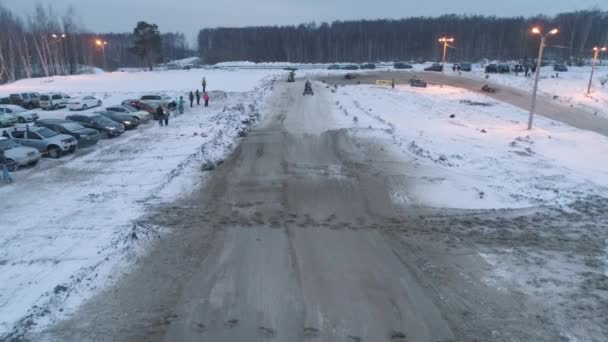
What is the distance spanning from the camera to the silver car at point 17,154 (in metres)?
18.2

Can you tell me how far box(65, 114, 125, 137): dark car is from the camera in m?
25.5

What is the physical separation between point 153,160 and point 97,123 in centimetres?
842

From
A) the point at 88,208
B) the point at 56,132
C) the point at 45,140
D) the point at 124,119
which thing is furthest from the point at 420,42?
the point at 88,208

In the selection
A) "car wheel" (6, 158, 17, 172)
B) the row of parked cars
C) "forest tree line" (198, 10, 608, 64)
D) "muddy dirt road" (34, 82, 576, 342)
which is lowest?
"muddy dirt road" (34, 82, 576, 342)

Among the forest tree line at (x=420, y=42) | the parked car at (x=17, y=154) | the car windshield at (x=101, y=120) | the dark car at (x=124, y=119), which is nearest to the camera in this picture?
the parked car at (x=17, y=154)

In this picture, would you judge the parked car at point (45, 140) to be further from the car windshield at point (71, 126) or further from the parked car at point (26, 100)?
the parked car at point (26, 100)

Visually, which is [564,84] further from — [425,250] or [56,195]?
[56,195]

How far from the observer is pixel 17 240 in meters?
11.4

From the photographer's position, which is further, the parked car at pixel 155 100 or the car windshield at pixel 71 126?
the parked car at pixel 155 100

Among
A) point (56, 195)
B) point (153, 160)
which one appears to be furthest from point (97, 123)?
point (56, 195)

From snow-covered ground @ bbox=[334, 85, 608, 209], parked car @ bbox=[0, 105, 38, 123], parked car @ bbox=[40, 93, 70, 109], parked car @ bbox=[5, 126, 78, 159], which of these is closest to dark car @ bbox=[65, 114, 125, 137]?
parked car @ bbox=[5, 126, 78, 159]

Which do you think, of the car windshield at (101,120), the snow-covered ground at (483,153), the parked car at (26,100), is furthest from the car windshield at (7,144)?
the parked car at (26,100)

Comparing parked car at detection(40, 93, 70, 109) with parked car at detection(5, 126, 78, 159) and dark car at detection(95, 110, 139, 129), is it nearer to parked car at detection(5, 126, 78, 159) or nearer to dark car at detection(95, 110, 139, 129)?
dark car at detection(95, 110, 139, 129)

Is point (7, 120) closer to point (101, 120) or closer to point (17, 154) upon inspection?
point (101, 120)
